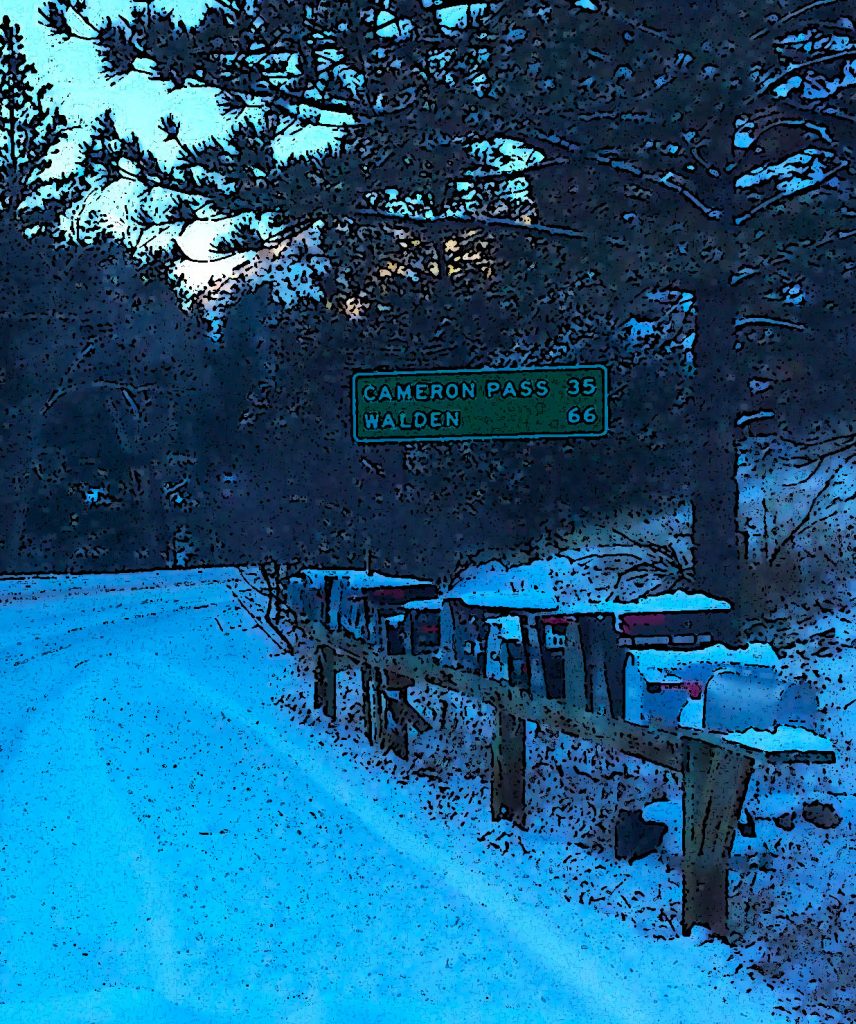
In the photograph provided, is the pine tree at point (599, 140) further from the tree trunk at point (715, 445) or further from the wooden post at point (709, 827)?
the wooden post at point (709, 827)

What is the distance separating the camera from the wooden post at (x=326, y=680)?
10.1 m

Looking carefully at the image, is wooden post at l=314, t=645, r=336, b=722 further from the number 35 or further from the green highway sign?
the number 35

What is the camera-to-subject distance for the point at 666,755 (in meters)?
5.01

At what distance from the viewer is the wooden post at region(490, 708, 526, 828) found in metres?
6.63

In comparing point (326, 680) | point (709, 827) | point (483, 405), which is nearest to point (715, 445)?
point (483, 405)

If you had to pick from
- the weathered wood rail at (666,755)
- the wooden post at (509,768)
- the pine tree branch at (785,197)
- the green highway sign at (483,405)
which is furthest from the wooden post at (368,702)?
the pine tree branch at (785,197)

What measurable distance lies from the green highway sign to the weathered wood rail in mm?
1867

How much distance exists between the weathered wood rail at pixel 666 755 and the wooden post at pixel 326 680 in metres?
1.58

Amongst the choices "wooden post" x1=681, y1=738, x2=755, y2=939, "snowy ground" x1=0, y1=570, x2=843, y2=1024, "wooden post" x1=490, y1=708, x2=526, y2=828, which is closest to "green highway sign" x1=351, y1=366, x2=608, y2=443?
"snowy ground" x1=0, y1=570, x2=843, y2=1024

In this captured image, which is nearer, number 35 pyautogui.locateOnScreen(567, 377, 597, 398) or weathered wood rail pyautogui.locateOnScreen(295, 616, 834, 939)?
weathered wood rail pyautogui.locateOnScreen(295, 616, 834, 939)

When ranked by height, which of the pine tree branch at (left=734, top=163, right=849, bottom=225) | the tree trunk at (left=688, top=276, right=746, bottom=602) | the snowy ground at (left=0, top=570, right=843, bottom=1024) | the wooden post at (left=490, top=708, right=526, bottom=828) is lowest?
the snowy ground at (left=0, top=570, right=843, bottom=1024)

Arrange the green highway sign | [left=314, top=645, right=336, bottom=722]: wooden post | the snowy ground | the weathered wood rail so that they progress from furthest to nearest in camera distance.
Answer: [left=314, top=645, right=336, bottom=722]: wooden post
the green highway sign
the weathered wood rail
the snowy ground

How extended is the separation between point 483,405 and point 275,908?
16.5ft

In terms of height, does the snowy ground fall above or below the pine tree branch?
below
